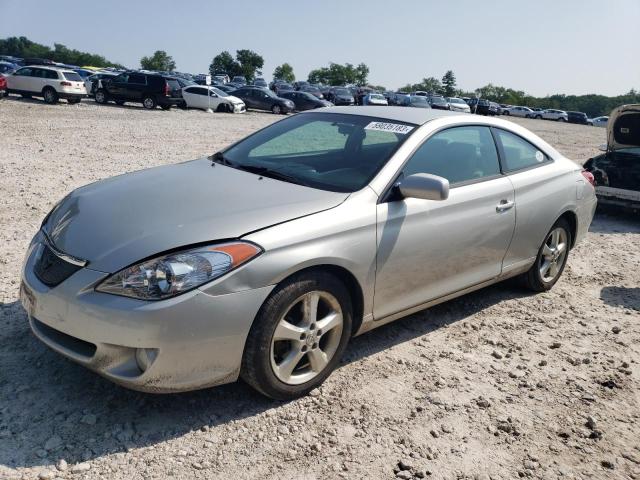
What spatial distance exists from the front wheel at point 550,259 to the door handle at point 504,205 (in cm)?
76

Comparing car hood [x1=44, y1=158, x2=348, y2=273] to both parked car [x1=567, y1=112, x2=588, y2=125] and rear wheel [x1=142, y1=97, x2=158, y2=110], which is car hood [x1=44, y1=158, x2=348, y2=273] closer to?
rear wheel [x1=142, y1=97, x2=158, y2=110]

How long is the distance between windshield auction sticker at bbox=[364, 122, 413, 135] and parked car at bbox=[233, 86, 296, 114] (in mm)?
28971

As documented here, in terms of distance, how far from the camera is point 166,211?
308cm

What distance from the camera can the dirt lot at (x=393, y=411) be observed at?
8.79ft

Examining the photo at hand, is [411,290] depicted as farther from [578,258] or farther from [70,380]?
[578,258]

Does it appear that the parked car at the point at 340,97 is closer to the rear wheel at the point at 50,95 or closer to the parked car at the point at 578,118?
the rear wheel at the point at 50,95

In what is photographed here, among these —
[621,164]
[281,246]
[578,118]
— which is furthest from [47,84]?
[578,118]

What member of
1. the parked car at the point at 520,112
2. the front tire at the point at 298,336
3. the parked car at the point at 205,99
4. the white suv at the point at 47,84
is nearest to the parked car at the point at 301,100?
the parked car at the point at 205,99

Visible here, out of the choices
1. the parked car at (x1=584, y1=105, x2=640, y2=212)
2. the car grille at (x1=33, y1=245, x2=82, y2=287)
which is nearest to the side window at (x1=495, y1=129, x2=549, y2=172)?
the car grille at (x1=33, y1=245, x2=82, y2=287)

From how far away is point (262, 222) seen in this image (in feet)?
9.75

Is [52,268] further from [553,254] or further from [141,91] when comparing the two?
[141,91]

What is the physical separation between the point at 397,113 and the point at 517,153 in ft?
3.75

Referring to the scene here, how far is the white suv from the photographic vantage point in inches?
958

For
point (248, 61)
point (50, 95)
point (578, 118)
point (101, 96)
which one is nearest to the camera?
point (50, 95)
